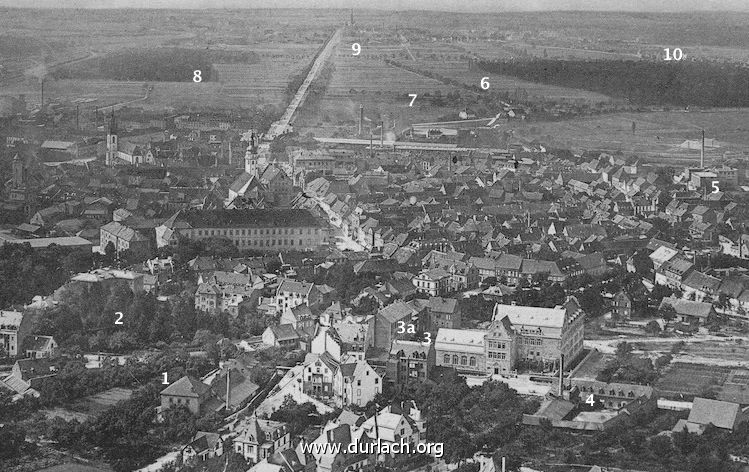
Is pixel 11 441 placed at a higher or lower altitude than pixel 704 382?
lower

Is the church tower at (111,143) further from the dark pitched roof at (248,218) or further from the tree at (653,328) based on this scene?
the tree at (653,328)

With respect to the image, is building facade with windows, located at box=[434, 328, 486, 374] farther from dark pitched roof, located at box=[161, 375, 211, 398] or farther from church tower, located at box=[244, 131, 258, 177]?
church tower, located at box=[244, 131, 258, 177]

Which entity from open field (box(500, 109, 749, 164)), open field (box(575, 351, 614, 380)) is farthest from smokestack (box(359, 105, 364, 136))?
open field (box(575, 351, 614, 380))

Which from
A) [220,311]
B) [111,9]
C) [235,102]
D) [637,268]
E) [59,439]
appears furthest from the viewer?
[235,102]

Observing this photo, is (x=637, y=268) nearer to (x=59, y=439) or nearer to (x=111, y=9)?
(x=59, y=439)

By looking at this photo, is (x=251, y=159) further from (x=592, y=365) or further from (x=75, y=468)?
(x=75, y=468)

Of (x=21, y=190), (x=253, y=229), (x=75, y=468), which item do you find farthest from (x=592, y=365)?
(x=21, y=190)

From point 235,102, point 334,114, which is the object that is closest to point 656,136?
point 334,114
